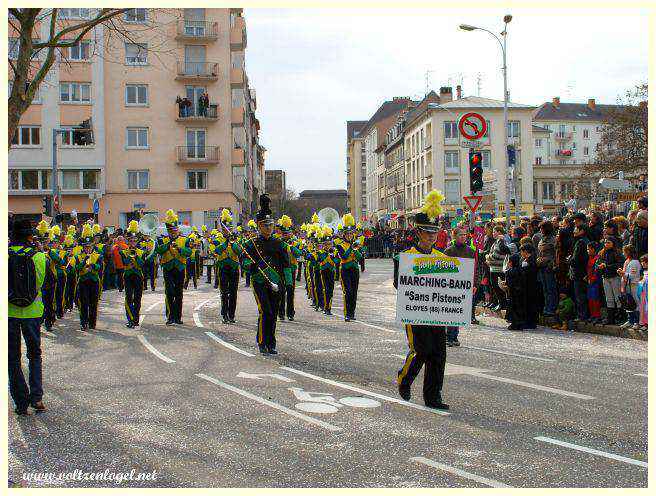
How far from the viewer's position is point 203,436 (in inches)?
278

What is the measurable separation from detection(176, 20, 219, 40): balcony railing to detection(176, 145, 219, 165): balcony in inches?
298

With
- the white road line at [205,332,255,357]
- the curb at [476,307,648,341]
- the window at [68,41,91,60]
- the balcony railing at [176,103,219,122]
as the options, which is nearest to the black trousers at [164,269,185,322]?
the white road line at [205,332,255,357]

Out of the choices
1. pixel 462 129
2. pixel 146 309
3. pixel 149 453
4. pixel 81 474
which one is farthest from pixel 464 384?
pixel 146 309

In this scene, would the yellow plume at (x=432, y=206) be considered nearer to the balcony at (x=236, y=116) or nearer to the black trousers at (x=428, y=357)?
the black trousers at (x=428, y=357)

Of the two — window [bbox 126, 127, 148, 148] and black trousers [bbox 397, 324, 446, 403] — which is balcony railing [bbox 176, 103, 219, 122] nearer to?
window [bbox 126, 127, 148, 148]

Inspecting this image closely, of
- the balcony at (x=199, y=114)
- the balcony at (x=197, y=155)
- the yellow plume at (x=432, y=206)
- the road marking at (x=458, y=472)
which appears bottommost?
the road marking at (x=458, y=472)

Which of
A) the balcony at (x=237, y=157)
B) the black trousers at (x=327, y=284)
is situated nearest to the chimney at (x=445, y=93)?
the balcony at (x=237, y=157)

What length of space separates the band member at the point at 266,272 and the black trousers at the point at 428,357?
12.9 ft

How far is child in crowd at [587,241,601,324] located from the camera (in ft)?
48.2

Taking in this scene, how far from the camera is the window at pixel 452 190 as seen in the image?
7800cm

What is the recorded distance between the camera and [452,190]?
7838cm

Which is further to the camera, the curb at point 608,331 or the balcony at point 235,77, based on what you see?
the balcony at point 235,77

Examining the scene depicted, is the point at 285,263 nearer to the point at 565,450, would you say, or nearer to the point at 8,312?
the point at 8,312

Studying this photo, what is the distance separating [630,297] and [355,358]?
5.24m
